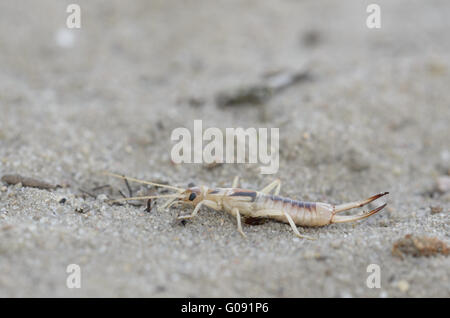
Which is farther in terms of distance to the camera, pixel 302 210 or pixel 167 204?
pixel 167 204

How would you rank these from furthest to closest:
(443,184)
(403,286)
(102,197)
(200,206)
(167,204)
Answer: (443,184) < (102,197) < (167,204) < (200,206) < (403,286)

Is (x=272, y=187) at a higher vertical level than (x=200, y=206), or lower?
higher

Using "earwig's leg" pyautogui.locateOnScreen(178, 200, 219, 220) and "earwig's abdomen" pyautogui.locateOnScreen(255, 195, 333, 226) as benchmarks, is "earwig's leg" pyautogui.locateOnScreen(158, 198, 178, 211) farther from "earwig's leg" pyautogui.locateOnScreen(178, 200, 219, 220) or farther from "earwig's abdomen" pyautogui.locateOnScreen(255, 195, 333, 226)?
"earwig's abdomen" pyautogui.locateOnScreen(255, 195, 333, 226)

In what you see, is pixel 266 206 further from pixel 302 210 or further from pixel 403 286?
A: pixel 403 286

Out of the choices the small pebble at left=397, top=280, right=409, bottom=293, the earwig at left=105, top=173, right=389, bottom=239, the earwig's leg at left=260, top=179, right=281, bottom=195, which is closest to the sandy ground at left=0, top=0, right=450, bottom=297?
the small pebble at left=397, top=280, right=409, bottom=293

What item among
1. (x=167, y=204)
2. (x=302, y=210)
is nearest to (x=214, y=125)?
(x=167, y=204)

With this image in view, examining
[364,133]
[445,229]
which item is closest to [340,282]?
[445,229]

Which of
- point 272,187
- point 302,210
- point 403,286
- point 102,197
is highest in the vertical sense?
point 272,187
